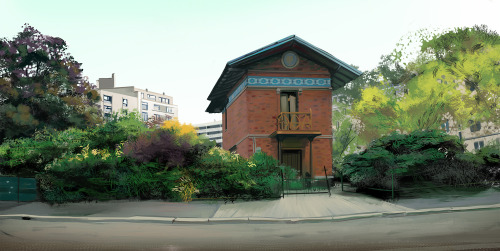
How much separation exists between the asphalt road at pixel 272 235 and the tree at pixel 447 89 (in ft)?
96.2

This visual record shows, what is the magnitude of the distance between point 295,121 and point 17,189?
15.7 metres

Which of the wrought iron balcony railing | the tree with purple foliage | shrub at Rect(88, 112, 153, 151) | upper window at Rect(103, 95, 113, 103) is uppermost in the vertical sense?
upper window at Rect(103, 95, 113, 103)

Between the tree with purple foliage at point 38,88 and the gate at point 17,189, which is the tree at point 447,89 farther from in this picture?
the gate at point 17,189

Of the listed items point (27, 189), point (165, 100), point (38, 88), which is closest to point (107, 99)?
point (165, 100)

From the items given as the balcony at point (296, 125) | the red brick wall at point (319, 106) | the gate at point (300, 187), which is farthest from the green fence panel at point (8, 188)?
the red brick wall at point (319, 106)

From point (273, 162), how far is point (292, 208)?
3445 millimetres

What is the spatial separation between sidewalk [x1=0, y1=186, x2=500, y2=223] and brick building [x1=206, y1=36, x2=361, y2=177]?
954 centimetres

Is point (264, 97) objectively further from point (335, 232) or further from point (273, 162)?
point (335, 232)

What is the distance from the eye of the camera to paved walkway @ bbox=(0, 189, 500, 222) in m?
16.2

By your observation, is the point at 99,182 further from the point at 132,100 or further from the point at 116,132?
the point at 132,100

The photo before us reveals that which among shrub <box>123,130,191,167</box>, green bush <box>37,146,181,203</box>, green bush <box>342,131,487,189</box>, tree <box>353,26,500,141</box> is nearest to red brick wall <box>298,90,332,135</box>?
green bush <box>342,131,487,189</box>

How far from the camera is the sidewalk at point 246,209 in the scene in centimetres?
1600

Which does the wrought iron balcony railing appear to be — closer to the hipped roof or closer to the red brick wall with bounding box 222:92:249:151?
the red brick wall with bounding box 222:92:249:151

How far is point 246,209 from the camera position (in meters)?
17.5
